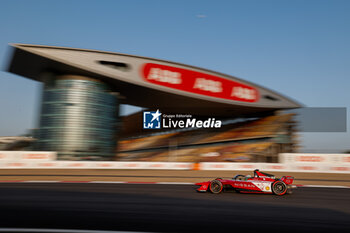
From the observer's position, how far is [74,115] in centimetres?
2656

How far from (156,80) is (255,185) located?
21593 mm

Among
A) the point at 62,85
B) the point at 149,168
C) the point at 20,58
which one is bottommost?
the point at 149,168

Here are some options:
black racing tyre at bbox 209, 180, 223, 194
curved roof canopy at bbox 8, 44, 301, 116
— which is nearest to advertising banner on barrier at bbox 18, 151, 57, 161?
curved roof canopy at bbox 8, 44, 301, 116

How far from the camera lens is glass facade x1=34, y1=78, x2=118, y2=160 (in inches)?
1030

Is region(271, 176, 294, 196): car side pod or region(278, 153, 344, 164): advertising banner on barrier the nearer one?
region(271, 176, 294, 196): car side pod

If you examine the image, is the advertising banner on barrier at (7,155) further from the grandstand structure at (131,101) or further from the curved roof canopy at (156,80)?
the curved roof canopy at (156,80)

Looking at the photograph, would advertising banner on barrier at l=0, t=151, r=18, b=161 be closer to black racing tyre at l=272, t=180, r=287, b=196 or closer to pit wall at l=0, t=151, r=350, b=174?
pit wall at l=0, t=151, r=350, b=174

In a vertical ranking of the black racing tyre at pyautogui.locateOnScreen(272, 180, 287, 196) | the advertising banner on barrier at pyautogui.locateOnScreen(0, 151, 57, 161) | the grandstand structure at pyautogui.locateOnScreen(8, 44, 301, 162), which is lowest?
the advertising banner on barrier at pyautogui.locateOnScreen(0, 151, 57, 161)

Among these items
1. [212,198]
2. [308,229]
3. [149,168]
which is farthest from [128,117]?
[308,229]

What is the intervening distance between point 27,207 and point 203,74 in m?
27.1

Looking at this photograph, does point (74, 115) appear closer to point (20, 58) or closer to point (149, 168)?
point (20, 58)

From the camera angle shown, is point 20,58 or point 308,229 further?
point 20,58

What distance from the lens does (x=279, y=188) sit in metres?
9.13

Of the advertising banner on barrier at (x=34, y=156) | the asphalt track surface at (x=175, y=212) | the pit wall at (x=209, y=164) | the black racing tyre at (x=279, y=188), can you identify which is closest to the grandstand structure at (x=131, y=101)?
the advertising banner on barrier at (x=34, y=156)
